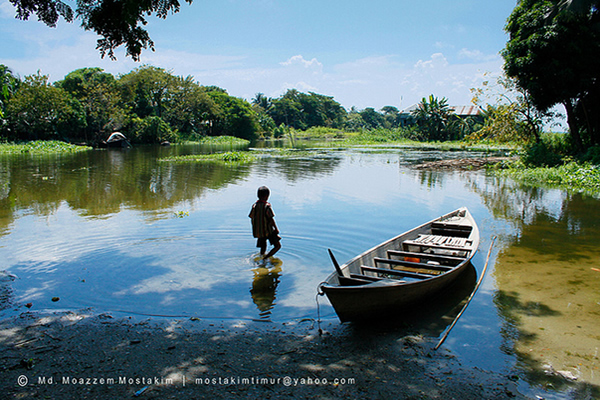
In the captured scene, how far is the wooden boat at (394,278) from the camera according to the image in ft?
14.1

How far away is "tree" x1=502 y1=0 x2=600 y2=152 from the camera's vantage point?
18.0m

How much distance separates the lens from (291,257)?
7188 millimetres

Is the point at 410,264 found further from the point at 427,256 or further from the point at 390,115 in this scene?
the point at 390,115

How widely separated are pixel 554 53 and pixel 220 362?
69.3ft

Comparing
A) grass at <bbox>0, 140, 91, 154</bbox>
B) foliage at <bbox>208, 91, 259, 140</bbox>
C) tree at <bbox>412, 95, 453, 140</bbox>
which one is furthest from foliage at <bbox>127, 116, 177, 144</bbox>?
tree at <bbox>412, 95, 453, 140</bbox>

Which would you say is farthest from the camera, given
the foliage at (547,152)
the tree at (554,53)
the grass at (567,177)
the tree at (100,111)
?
the tree at (100,111)

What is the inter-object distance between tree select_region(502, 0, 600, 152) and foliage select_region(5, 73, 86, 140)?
134 ft

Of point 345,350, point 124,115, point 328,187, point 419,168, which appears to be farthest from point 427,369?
point 124,115

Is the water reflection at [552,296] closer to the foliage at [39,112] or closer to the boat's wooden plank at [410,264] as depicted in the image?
the boat's wooden plank at [410,264]

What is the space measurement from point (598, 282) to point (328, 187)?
10326 millimetres

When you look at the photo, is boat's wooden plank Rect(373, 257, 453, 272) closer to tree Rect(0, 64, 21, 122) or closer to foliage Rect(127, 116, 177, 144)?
tree Rect(0, 64, 21, 122)

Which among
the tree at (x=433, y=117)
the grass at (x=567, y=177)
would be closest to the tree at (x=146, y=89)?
the tree at (x=433, y=117)

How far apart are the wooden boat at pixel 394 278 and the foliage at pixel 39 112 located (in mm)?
43749

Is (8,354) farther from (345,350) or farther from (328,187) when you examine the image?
(328,187)
